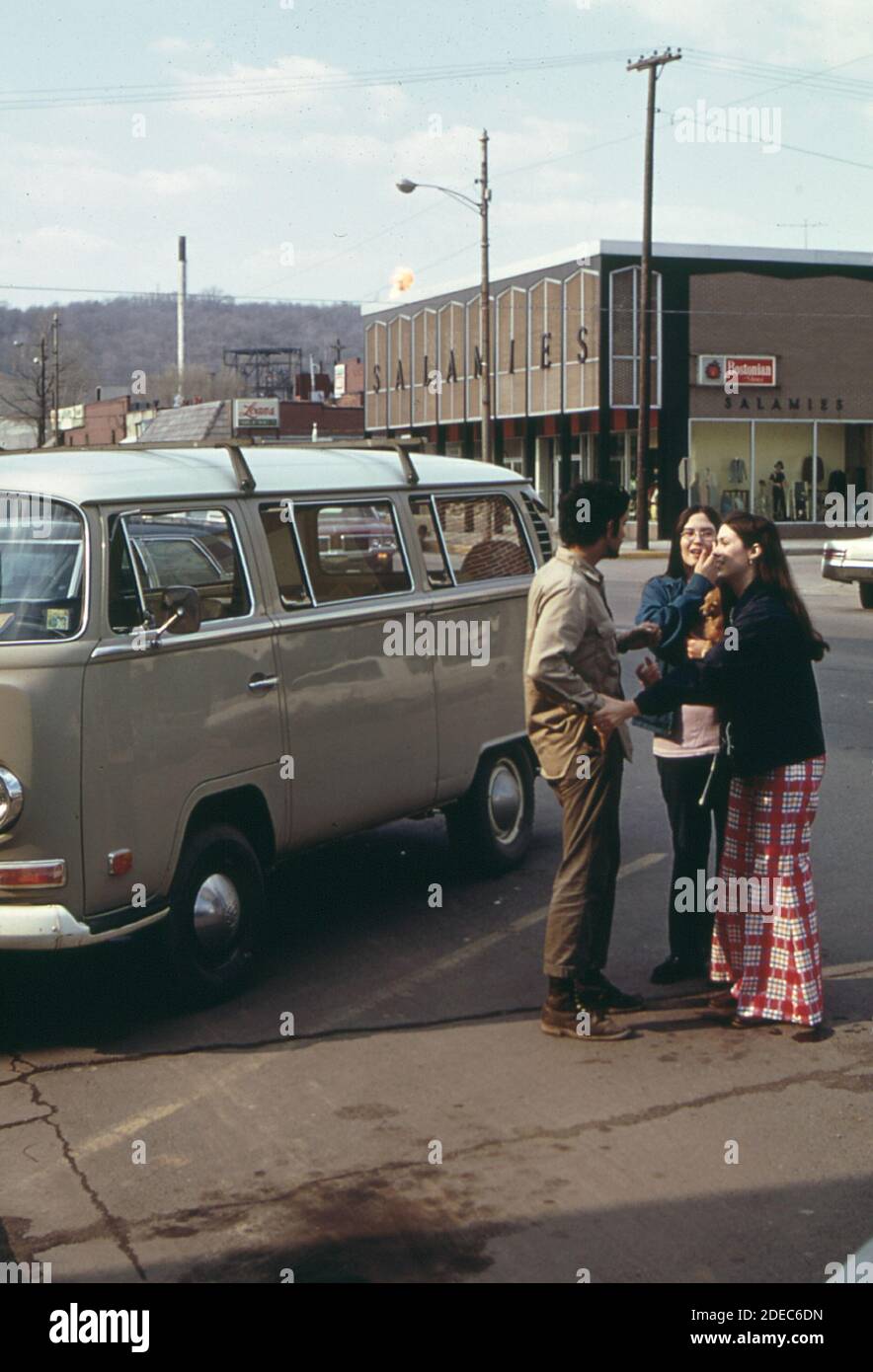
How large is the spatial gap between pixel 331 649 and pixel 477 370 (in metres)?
49.2

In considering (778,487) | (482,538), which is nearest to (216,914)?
(482,538)

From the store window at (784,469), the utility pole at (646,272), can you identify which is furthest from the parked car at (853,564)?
the store window at (784,469)

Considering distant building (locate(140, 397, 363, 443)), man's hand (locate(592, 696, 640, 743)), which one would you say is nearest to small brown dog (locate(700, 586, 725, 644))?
man's hand (locate(592, 696, 640, 743))

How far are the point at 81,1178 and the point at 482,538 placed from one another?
14.9ft

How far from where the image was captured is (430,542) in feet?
26.7

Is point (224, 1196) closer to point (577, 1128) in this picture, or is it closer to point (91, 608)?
point (577, 1128)

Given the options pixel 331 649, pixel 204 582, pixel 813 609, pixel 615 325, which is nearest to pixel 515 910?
pixel 331 649

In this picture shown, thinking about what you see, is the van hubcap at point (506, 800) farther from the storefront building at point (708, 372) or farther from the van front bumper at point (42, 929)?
the storefront building at point (708, 372)

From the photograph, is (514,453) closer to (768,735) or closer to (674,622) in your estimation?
(674,622)

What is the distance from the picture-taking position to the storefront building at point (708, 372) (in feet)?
154

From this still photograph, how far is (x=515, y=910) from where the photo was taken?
8000 mm

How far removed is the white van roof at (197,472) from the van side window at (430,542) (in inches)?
3.9

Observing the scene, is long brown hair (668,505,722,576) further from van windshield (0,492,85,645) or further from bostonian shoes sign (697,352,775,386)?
bostonian shoes sign (697,352,775,386)
